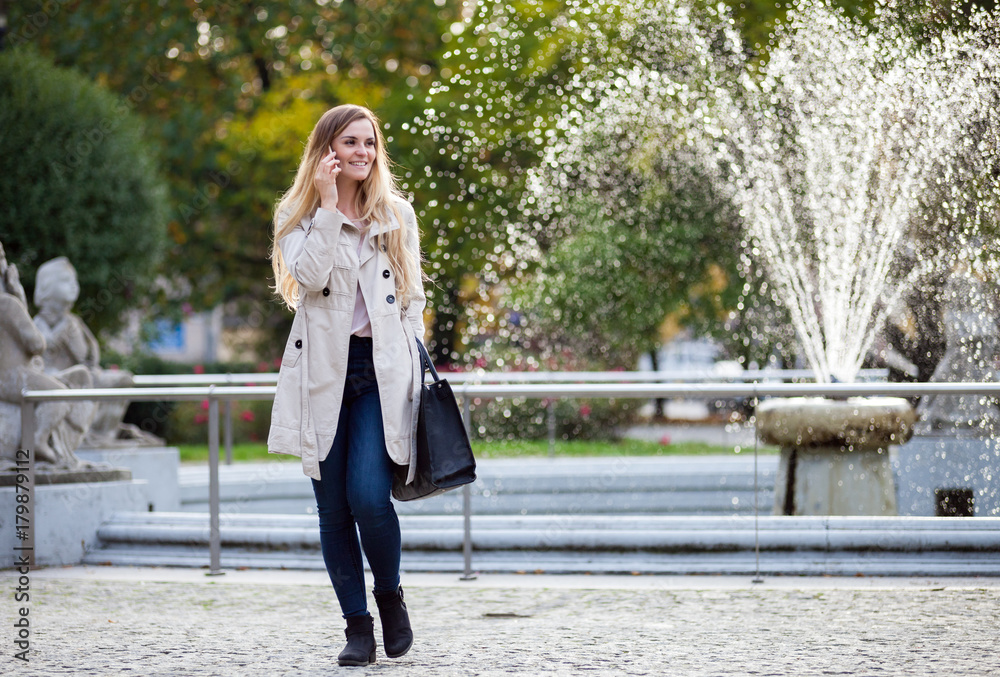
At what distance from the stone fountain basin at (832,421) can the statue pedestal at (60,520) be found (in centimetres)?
378

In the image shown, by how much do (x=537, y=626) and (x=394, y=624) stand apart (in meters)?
0.88

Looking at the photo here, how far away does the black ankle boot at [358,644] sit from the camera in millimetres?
4371

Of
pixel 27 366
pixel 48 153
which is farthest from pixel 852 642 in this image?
pixel 48 153

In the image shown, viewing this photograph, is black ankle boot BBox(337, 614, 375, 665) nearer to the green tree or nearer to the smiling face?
the smiling face

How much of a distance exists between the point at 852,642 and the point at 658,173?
11813 mm

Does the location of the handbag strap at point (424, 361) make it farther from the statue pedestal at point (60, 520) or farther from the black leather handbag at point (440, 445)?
the statue pedestal at point (60, 520)

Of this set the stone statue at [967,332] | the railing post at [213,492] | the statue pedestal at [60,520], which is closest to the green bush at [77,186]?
the statue pedestal at [60,520]

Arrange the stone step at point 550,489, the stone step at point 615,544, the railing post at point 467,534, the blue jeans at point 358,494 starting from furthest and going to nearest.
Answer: the stone step at point 550,489 < the railing post at point 467,534 < the stone step at point 615,544 < the blue jeans at point 358,494

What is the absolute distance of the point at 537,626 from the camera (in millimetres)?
5129

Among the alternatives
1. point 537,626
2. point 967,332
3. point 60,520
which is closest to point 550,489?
point 967,332

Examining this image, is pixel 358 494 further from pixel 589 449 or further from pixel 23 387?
pixel 589 449

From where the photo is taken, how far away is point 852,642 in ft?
15.3

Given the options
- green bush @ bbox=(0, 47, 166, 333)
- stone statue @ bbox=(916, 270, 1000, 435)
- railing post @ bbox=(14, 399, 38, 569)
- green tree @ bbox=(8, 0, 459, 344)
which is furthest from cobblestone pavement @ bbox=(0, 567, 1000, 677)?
green tree @ bbox=(8, 0, 459, 344)

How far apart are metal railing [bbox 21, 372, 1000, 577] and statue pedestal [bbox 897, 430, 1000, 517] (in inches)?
17.3
